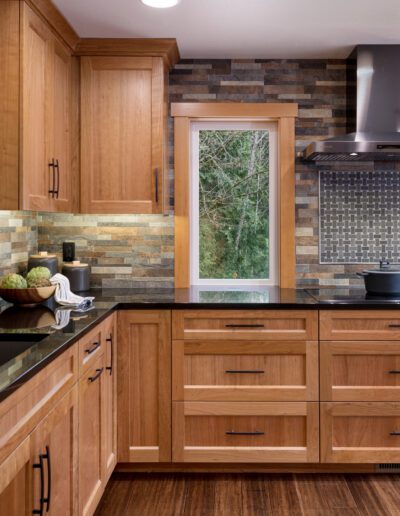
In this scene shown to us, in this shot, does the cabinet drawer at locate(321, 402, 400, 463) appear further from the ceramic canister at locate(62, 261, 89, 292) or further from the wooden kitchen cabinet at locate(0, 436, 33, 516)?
the wooden kitchen cabinet at locate(0, 436, 33, 516)

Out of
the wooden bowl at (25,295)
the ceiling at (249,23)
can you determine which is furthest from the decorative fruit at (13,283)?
the ceiling at (249,23)

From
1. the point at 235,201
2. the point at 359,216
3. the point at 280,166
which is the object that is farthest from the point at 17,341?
the point at 359,216

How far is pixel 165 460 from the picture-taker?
2.78m

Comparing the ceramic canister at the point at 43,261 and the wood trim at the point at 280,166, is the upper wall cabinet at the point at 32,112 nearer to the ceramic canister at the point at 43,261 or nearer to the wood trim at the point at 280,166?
the ceramic canister at the point at 43,261

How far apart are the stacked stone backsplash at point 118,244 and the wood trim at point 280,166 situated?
0.26 feet

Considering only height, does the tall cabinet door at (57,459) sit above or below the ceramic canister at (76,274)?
below

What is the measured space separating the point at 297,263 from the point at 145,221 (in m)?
0.99

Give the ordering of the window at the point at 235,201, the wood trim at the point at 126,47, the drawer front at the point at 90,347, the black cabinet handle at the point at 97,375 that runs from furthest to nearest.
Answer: the window at the point at 235,201 → the wood trim at the point at 126,47 → the black cabinet handle at the point at 97,375 → the drawer front at the point at 90,347

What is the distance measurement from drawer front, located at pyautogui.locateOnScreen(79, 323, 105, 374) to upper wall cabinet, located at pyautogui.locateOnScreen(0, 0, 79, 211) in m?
0.63

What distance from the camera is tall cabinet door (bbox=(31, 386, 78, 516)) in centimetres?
154

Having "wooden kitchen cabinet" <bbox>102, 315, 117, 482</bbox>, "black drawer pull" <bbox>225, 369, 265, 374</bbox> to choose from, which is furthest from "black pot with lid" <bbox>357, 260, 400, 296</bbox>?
"wooden kitchen cabinet" <bbox>102, 315, 117, 482</bbox>

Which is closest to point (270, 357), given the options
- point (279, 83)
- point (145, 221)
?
point (145, 221)

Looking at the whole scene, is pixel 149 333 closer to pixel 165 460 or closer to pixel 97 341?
pixel 97 341

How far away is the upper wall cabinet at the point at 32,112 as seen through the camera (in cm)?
229
